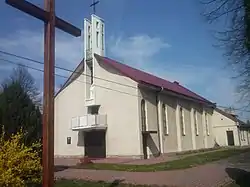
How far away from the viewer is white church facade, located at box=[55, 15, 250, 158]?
29.2 metres

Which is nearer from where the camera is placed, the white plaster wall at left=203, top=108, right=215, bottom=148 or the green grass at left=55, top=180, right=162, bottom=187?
the green grass at left=55, top=180, right=162, bottom=187

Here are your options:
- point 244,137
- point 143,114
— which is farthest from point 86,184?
point 244,137

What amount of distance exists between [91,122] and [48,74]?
23329 mm

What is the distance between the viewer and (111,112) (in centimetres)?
3053

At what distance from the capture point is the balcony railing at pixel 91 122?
30062 millimetres

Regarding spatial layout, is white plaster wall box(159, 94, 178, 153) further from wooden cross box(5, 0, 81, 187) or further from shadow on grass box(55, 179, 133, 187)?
wooden cross box(5, 0, 81, 187)

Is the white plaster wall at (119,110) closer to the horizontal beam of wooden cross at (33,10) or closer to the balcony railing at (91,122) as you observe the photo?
the balcony railing at (91,122)

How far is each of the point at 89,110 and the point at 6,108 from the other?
21102mm

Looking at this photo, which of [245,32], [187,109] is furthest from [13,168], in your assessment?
[187,109]

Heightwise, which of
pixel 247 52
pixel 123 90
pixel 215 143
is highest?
pixel 123 90

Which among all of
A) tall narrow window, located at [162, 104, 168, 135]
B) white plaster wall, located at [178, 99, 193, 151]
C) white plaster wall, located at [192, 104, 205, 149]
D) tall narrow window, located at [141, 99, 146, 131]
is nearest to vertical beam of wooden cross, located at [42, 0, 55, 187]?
tall narrow window, located at [141, 99, 146, 131]

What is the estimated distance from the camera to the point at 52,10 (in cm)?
735

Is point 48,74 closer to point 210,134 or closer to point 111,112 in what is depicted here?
point 111,112

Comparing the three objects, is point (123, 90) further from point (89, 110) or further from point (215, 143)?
point (215, 143)
